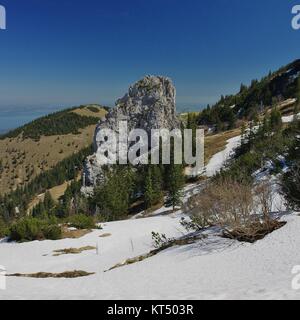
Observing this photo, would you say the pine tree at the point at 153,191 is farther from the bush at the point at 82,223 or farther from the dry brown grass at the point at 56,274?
the dry brown grass at the point at 56,274

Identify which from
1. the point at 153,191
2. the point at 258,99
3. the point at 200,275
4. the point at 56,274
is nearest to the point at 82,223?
the point at 56,274

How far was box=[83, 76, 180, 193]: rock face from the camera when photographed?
122 meters

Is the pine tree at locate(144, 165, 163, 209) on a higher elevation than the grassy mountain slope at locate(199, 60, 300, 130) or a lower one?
lower

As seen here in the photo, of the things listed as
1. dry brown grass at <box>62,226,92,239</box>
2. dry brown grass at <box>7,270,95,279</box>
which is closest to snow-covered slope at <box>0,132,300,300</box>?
dry brown grass at <box>7,270,95,279</box>

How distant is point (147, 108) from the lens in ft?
410

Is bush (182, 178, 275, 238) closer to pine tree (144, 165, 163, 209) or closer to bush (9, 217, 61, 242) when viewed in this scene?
bush (9, 217, 61, 242)

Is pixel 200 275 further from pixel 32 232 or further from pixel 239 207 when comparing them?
pixel 32 232

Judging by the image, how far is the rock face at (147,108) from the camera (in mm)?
121938

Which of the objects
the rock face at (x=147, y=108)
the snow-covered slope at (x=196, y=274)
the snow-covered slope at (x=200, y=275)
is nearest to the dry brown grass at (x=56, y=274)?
the snow-covered slope at (x=196, y=274)

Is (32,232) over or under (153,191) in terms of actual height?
over

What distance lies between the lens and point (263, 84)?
457 ft

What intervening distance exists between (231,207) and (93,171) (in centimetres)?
9642

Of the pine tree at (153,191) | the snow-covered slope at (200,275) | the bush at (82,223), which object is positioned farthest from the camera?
the pine tree at (153,191)
